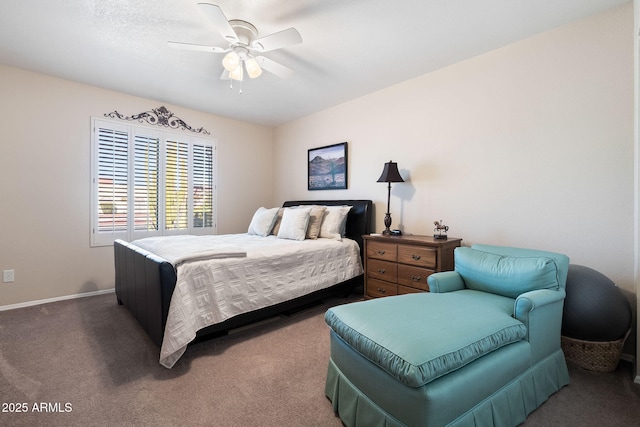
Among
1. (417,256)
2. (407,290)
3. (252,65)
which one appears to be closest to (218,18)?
(252,65)

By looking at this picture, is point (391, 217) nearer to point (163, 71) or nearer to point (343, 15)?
point (343, 15)

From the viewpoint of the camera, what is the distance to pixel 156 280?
193 cm

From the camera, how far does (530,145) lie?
2393 millimetres

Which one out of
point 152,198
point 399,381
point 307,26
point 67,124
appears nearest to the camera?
point 399,381

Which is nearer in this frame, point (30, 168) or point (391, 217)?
point (30, 168)

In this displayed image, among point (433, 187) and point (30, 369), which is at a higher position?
point (433, 187)

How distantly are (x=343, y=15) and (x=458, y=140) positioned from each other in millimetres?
1627

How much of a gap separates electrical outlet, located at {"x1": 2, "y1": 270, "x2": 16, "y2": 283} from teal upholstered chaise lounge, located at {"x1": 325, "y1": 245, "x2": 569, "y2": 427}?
3687 mm

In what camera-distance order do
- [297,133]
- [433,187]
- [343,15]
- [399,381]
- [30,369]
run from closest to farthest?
[399,381], [30,369], [343,15], [433,187], [297,133]

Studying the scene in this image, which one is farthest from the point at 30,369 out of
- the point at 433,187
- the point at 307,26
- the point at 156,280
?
the point at 433,187

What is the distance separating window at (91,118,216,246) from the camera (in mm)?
3535

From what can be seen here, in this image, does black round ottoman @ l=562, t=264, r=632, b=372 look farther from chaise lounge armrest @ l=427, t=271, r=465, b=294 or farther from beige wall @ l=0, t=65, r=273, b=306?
beige wall @ l=0, t=65, r=273, b=306

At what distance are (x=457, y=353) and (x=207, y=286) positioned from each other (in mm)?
1720

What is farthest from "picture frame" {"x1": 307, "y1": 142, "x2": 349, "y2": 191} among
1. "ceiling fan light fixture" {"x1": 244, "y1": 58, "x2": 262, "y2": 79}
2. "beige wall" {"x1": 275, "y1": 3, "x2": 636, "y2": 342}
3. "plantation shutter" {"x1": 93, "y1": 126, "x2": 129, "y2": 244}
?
"plantation shutter" {"x1": 93, "y1": 126, "x2": 129, "y2": 244}
